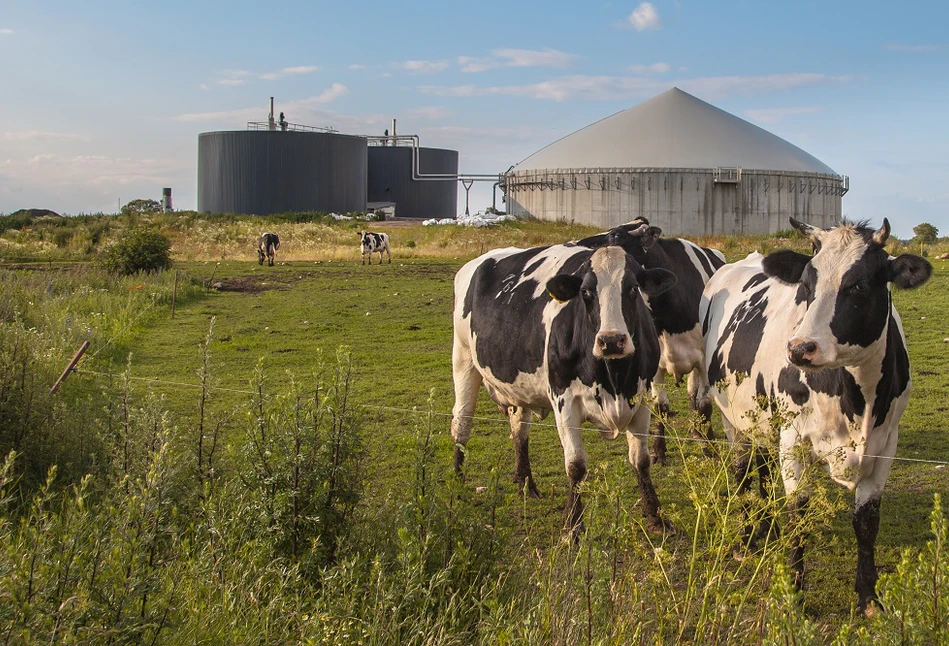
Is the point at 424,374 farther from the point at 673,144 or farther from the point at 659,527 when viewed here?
the point at 673,144

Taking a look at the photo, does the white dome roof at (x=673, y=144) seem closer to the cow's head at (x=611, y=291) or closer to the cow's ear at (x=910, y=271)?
the cow's head at (x=611, y=291)

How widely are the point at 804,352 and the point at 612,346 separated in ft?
4.64

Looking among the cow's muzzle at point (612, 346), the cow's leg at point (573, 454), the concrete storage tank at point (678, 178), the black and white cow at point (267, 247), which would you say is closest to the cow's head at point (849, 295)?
the cow's muzzle at point (612, 346)

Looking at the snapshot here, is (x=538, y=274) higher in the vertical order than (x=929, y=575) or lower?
higher

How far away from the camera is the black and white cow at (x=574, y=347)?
6504 millimetres

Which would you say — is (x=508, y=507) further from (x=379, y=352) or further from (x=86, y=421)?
(x=379, y=352)

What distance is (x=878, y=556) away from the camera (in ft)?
20.0

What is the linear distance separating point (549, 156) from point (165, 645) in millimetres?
60540

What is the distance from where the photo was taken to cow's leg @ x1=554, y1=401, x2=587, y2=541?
6258 mm

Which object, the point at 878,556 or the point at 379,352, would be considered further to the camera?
the point at 379,352

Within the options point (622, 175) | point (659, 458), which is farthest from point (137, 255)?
point (622, 175)

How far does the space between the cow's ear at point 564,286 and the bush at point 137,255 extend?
1966 cm

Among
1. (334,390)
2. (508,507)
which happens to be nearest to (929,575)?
(334,390)

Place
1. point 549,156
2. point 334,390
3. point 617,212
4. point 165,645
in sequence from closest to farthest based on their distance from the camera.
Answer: point 165,645
point 334,390
point 617,212
point 549,156
